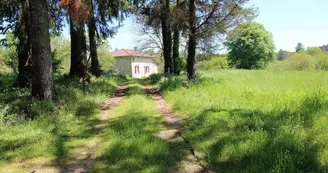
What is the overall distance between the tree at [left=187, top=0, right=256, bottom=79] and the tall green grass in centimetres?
650

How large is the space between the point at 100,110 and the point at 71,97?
4.70 feet

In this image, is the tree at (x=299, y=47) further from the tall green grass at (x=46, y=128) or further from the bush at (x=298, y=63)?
→ the tall green grass at (x=46, y=128)

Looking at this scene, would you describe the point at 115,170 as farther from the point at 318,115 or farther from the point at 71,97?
the point at 71,97

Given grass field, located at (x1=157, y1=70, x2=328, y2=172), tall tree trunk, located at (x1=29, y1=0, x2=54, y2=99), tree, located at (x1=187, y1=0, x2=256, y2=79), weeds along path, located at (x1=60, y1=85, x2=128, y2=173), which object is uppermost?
tree, located at (x1=187, y1=0, x2=256, y2=79)

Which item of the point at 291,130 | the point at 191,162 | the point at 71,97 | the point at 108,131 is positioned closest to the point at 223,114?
the point at 291,130

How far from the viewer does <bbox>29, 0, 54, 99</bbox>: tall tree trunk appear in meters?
7.80

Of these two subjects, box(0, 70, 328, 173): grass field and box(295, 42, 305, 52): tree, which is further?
box(295, 42, 305, 52): tree

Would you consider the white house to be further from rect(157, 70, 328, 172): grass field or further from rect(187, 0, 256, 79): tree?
rect(157, 70, 328, 172): grass field

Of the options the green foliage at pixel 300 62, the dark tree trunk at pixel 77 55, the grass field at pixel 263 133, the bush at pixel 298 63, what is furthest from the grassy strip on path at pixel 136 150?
the green foliage at pixel 300 62

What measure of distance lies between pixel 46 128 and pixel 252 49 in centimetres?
4867

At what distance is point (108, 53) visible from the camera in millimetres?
53219

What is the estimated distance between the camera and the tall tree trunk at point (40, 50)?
7802 millimetres

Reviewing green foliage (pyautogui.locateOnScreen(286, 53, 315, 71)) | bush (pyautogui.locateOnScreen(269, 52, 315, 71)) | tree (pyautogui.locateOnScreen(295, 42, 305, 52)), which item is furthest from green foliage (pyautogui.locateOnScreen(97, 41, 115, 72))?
tree (pyautogui.locateOnScreen(295, 42, 305, 52))

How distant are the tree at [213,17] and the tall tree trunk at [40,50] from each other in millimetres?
7199
